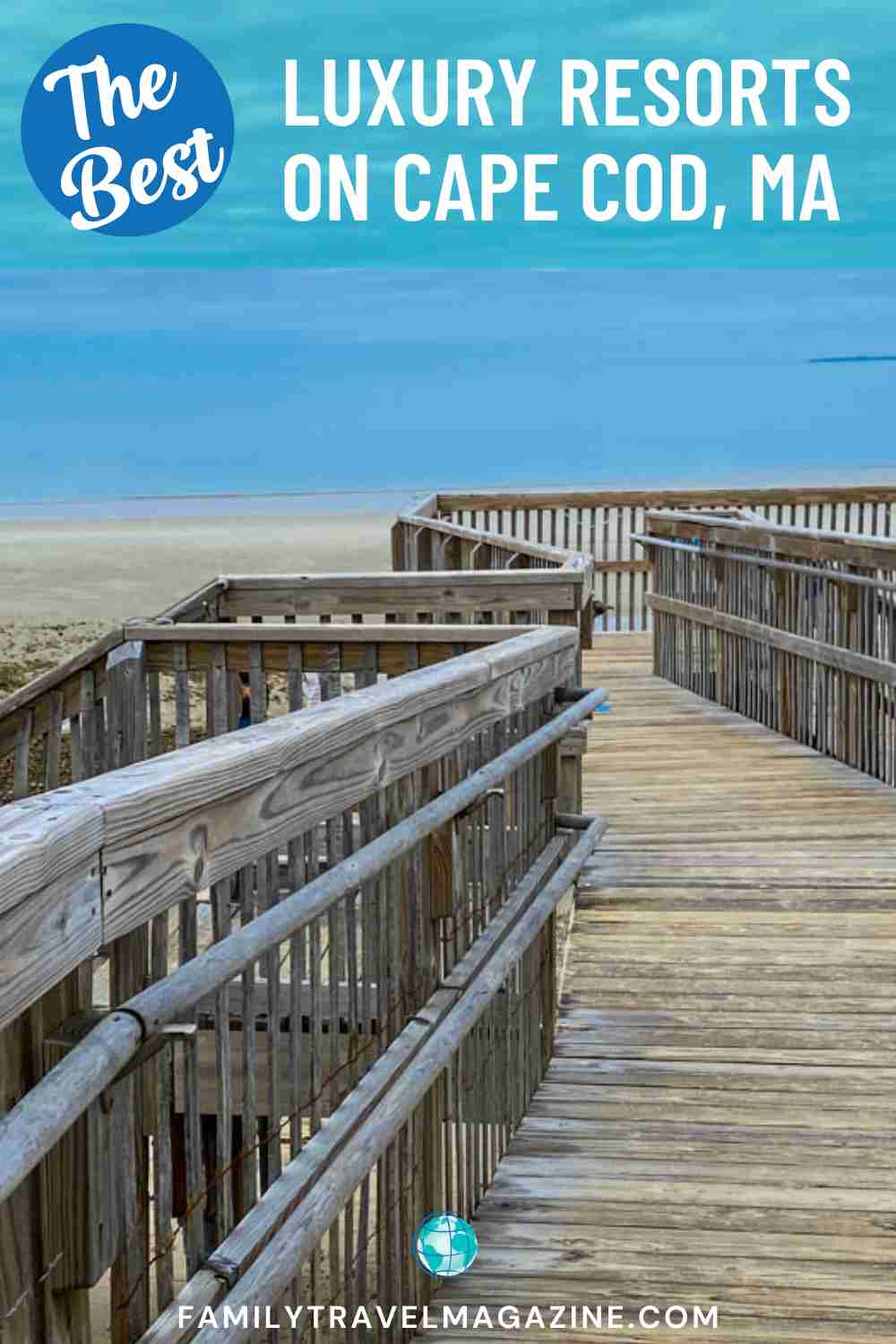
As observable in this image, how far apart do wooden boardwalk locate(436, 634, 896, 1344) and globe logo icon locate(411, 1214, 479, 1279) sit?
0.17 feet

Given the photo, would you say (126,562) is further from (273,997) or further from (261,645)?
(273,997)

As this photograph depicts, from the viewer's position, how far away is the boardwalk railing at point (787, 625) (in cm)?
989

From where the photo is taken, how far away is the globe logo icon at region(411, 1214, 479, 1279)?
4.05 m

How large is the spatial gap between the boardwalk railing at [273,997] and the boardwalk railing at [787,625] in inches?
184

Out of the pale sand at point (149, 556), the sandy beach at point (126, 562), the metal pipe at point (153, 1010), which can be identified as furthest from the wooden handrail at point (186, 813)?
the pale sand at point (149, 556)

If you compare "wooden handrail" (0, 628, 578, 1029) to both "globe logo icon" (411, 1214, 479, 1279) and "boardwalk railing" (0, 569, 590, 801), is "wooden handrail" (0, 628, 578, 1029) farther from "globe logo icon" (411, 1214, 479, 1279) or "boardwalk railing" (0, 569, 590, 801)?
"boardwalk railing" (0, 569, 590, 801)

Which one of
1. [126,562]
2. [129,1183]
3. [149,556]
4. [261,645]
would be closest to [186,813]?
[129,1183]

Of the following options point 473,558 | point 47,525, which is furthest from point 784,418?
point 473,558

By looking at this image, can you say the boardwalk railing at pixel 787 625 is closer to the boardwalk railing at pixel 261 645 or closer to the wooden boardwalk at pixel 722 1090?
the wooden boardwalk at pixel 722 1090

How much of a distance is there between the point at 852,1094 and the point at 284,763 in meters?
3.09

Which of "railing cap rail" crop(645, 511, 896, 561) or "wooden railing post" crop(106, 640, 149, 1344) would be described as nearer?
"wooden railing post" crop(106, 640, 149, 1344)

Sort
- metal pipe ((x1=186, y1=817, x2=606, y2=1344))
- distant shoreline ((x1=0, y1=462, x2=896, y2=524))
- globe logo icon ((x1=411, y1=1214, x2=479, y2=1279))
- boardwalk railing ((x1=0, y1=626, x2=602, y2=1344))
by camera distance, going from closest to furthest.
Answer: boardwalk railing ((x1=0, y1=626, x2=602, y2=1344)) → metal pipe ((x1=186, y1=817, x2=606, y2=1344)) → globe logo icon ((x1=411, y1=1214, x2=479, y2=1279)) → distant shoreline ((x1=0, y1=462, x2=896, y2=524))

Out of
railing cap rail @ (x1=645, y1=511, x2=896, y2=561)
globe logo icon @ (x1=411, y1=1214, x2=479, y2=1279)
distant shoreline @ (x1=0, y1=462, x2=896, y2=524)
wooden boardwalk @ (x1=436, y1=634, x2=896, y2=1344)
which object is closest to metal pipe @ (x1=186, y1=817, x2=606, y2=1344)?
globe logo icon @ (x1=411, y1=1214, x2=479, y2=1279)

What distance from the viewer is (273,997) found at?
3.31 m
